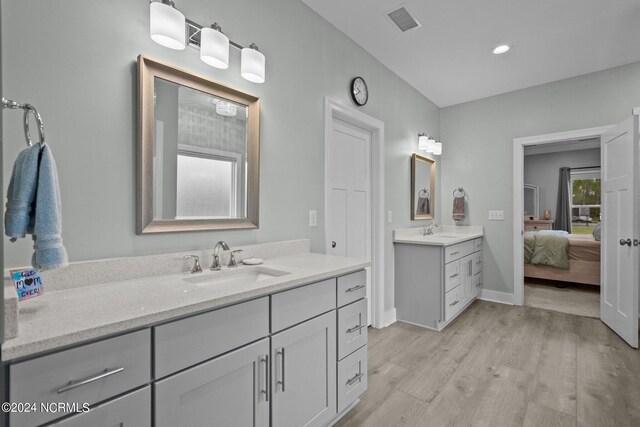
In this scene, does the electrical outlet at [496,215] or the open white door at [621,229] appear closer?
the open white door at [621,229]

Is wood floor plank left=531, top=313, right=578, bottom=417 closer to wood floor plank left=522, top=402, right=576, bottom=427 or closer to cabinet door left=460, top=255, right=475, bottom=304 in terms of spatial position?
wood floor plank left=522, top=402, right=576, bottom=427

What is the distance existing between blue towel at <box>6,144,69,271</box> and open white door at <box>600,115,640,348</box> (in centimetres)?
371

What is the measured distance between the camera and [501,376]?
212cm

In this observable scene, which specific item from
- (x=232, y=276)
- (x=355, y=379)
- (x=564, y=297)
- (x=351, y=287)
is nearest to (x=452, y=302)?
(x=355, y=379)

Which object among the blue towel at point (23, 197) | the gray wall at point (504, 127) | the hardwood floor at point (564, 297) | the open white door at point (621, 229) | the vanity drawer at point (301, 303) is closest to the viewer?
the blue towel at point (23, 197)

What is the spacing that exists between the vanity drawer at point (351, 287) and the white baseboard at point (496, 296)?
2.93 meters

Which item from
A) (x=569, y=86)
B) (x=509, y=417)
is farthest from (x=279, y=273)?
(x=569, y=86)

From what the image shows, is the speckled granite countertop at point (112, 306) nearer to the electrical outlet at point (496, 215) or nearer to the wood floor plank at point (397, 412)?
the wood floor plank at point (397, 412)

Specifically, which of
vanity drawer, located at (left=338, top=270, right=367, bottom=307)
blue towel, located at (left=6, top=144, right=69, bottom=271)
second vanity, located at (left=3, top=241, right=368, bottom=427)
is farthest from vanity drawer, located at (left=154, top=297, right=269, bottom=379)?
vanity drawer, located at (left=338, top=270, right=367, bottom=307)

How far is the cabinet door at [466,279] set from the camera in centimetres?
332

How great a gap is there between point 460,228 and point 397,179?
149cm

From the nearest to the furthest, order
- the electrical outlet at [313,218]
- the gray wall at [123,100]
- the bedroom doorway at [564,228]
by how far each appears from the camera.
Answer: the gray wall at [123,100] → the electrical outlet at [313,218] → the bedroom doorway at [564,228]

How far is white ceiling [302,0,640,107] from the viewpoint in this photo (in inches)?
87.0

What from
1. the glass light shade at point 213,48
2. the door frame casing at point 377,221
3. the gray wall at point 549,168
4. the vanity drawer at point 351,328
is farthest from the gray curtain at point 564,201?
the glass light shade at point 213,48
